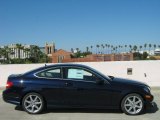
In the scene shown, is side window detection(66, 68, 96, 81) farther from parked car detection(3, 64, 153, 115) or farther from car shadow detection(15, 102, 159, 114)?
car shadow detection(15, 102, 159, 114)

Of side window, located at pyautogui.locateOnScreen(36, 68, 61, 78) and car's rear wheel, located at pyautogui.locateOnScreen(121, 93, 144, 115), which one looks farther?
side window, located at pyautogui.locateOnScreen(36, 68, 61, 78)

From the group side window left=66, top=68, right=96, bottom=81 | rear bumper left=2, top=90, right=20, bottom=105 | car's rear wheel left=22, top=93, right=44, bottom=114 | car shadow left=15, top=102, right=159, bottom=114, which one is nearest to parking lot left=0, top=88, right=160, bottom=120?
car shadow left=15, top=102, right=159, bottom=114

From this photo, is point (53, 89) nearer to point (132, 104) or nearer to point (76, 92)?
point (76, 92)

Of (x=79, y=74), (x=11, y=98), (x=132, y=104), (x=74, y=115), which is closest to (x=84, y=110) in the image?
(x=74, y=115)

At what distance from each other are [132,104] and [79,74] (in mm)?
1618

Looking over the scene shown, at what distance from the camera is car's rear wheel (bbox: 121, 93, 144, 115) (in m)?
8.70

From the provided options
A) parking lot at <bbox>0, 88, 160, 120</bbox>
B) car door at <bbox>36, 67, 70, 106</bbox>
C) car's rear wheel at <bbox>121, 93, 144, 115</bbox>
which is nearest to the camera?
parking lot at <bbox>0, 88, 160, 120</bbox>

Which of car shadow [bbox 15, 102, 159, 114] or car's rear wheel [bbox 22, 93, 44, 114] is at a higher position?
car's rear wheel [bbox 22, 93, 44, 114]

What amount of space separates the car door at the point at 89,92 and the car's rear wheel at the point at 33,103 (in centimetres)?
75

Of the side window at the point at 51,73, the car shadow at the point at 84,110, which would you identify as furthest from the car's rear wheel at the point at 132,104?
the side window at the point at 51,73

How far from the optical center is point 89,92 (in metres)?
8.73

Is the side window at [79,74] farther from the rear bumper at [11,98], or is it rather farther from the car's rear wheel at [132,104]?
the rear bumper at [11,98]

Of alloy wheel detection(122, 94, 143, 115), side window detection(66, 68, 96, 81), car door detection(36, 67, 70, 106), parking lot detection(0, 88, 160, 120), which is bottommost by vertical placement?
parking lot detection(0, 88, 160, 120)

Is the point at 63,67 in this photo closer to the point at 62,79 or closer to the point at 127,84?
the point at 62,79
